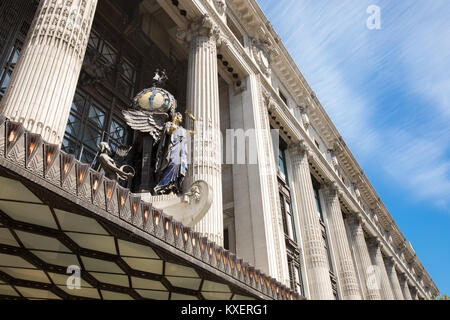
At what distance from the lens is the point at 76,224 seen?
6434 mm

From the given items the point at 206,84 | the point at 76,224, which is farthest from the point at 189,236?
the point at 206,84

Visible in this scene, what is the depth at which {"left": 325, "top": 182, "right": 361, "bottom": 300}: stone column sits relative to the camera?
81.9ft

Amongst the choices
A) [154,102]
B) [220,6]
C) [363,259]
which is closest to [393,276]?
[363,259]

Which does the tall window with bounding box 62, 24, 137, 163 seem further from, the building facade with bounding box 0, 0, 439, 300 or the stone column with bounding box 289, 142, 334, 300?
the stone column with bounding box 289, 142, 334, 300

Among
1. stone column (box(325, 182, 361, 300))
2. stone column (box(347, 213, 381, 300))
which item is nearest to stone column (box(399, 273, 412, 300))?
stone column (box(347, 213, 381, 300))

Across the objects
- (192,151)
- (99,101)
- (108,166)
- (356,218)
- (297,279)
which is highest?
(356,218)

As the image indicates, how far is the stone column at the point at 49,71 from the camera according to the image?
8070 mm

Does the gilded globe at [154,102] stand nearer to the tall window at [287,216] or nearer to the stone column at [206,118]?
the stone column at [206,118]

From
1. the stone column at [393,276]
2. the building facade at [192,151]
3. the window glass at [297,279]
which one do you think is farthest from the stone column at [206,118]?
the stone column at [393,276]

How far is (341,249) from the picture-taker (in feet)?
86.3

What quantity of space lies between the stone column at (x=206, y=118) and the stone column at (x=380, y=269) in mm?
23518

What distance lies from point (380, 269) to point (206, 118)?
25.6m

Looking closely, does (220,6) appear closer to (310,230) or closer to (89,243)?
(310,230)

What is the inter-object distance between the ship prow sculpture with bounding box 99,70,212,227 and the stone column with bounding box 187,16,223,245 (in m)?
1.59
